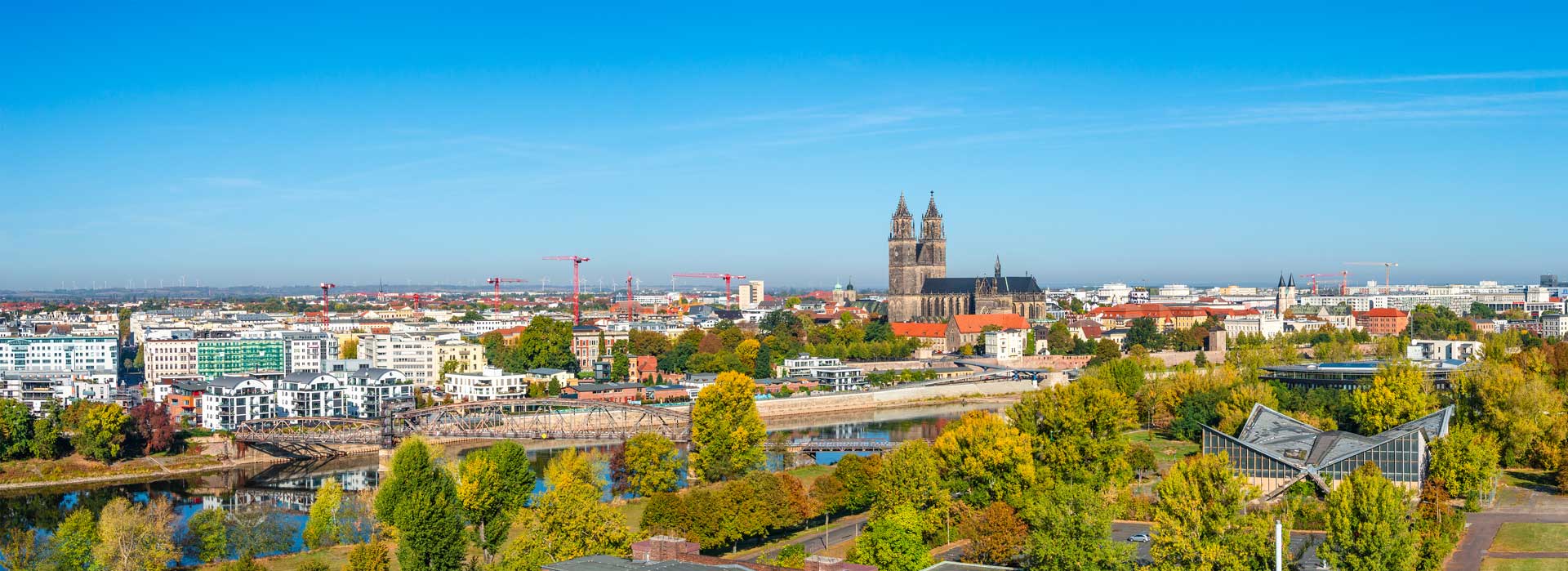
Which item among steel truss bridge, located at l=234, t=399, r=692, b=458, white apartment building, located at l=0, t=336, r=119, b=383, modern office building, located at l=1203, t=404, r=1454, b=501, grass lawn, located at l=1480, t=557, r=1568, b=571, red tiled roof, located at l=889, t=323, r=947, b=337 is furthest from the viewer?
red tiled roof, located at l=889, t=323, r=947, b=337

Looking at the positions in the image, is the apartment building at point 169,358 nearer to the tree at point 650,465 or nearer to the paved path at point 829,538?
the tree at point 650,465

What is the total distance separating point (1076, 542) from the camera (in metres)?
21.4

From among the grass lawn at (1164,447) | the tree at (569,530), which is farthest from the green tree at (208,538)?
the grass lawn at (1164,447)

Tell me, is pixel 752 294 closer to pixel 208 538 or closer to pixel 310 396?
pixel 310 396

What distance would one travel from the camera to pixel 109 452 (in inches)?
1631

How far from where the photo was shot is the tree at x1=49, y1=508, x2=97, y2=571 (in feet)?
81.3

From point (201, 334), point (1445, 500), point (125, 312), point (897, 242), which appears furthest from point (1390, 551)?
point (125, 312)

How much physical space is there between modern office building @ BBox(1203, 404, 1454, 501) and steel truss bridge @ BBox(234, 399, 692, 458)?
693 inches

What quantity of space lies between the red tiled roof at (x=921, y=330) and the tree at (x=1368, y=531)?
216 ft

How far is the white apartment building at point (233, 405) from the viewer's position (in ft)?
157

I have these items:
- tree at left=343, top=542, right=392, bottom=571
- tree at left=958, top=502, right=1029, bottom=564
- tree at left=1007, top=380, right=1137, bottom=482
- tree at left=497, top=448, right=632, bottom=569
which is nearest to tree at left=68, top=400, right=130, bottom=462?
tree at left=343, top=542, right=392, bottom=571

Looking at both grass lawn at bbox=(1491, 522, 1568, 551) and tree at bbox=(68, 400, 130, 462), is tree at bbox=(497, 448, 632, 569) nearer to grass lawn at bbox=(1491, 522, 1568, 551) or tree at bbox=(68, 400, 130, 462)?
grass lawn at bbox=(1491, 522, 1568, 551)

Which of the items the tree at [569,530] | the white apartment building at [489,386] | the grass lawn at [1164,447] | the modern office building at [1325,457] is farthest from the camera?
the white apartment building at [489,386]

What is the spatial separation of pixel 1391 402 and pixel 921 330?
52.4 metres
